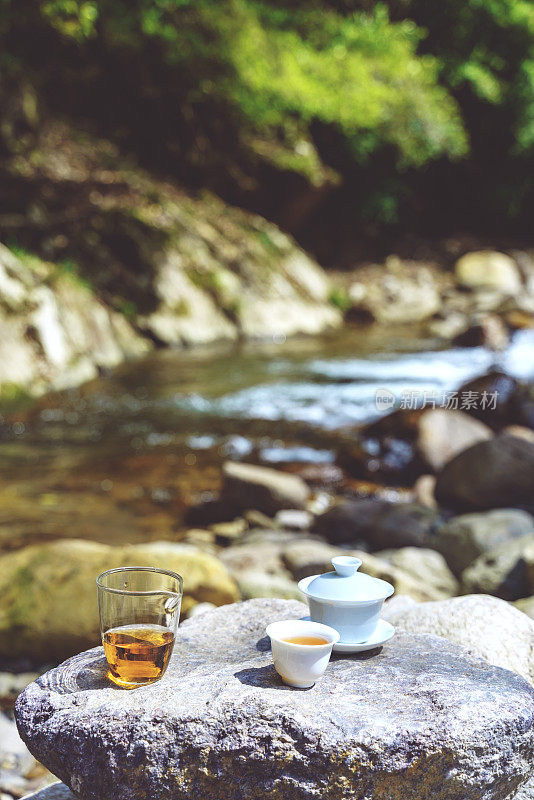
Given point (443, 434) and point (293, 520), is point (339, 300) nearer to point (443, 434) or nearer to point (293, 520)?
point (443, 434)

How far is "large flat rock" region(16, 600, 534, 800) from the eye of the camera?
1.42 metres

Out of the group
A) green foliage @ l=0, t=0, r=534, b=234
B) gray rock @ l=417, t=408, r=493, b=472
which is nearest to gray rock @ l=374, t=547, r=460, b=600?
gray rock @ l=417, t=408, r=493, b=472

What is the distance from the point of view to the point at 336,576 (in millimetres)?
1860

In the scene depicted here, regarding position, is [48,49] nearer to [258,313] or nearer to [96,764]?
[258,313]

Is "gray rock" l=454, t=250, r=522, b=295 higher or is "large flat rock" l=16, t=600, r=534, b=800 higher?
"gray rock" l=454, t=250, r=522, b=295

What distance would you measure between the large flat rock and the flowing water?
3611mm

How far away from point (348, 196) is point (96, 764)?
22.3 m

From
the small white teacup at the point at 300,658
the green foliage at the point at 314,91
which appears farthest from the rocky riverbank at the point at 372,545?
the green foliage at the point at 314,91

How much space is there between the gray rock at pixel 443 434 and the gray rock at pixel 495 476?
78 centimetres

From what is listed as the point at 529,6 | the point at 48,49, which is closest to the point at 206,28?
the point at 48,49

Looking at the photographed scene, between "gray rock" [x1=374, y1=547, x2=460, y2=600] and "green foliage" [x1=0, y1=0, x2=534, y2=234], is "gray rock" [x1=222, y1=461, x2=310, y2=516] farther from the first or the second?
"green foliage" [x1=0, y1=0, x2=534, y2=234]

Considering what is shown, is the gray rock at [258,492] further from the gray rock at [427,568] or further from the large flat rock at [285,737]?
the large flat rock at [285,737]

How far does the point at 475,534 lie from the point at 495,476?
1077 mm

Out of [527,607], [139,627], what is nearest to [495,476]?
[527,607]
